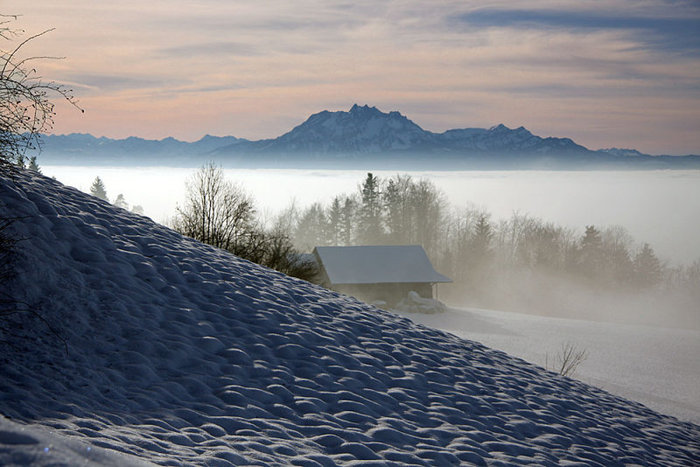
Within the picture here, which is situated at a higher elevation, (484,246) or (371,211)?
(371,211)

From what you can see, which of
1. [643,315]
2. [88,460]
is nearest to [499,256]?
[643,315]

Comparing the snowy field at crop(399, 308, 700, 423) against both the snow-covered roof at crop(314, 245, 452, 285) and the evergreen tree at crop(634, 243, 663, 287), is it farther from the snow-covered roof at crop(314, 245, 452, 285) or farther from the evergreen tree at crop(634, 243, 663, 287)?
the evergreen tree at crop(634, 243, 663, 287)

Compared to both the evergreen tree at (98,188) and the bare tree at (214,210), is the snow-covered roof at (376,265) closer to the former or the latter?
the bare tree at (214,210)

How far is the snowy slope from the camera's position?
222 inches

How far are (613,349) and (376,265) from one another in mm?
19277

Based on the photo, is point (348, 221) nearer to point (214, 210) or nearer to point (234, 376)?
point (214, 210)

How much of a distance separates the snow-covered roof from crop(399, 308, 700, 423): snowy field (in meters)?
3.98

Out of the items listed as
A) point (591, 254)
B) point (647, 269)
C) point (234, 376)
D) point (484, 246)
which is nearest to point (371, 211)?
point (484, 246)

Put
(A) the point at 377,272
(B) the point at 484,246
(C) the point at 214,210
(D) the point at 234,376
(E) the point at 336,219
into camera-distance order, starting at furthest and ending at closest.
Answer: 1. (E) the point at 336,219
2. (B) the point at 484,246
3. (A) the point at 377,272
4. (C) the point at 214,210
5. (D) the point at 234,376

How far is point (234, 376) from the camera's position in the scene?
7.00 meters

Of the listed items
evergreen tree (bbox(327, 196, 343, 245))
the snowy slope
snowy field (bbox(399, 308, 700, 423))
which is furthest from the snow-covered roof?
evergreen tree (bbox(327, 196, 343, 245))

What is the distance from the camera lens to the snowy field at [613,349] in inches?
909

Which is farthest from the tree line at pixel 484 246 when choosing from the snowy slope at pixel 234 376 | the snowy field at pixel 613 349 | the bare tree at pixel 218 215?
the snowy slope at pixel 234 376

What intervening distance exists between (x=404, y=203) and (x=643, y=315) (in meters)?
32.8
